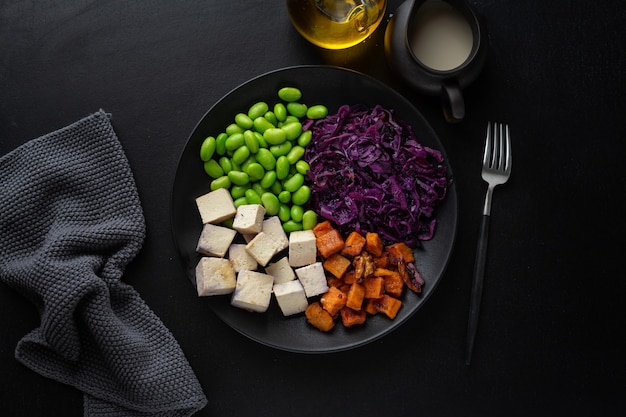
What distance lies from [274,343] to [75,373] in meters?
0.57

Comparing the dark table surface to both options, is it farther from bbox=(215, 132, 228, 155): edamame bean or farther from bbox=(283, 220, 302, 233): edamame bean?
bbox=(283, 220, 302, 233): edamame bean

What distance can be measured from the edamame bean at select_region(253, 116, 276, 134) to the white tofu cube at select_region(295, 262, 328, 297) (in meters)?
0.41

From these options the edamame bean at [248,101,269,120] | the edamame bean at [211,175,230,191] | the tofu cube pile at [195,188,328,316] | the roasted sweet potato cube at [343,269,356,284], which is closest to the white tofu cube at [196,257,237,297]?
the tofu cube pile at [195,188,328,316]

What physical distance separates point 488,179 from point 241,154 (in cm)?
72

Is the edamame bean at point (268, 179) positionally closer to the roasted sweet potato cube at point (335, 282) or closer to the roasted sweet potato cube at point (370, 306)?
the roasted sweet potato cube at point (335, 282)

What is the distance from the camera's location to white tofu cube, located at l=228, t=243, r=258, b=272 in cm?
166

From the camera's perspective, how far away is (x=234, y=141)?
1.65 metres

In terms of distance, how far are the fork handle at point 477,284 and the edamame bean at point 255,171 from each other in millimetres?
657

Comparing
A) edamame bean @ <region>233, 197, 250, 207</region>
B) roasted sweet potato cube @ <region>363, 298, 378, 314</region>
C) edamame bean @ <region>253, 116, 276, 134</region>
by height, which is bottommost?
roasted sweet potato cube @ <region>363, 298, 378, 314</region>

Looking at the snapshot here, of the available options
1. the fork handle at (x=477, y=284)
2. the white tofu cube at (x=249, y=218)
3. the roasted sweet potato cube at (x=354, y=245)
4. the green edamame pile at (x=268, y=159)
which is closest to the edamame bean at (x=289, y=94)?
the green edamame pile at (x=268, y=159)

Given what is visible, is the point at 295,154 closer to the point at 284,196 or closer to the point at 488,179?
the point at 284,196

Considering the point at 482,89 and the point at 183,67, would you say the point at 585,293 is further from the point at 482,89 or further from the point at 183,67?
the point at 183,67

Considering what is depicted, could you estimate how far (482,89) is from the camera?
5.83 ft

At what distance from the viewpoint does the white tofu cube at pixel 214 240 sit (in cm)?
165
